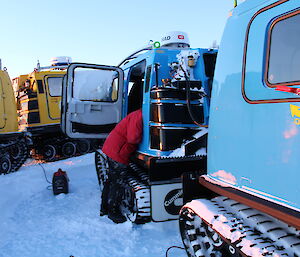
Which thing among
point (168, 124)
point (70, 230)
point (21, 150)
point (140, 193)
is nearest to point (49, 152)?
point (21, 150)

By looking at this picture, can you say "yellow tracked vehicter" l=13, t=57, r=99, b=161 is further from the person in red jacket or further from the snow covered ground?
the person in red jacket

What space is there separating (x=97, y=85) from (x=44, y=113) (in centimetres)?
569

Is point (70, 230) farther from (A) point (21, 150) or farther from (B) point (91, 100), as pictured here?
(A) point (21, 150)

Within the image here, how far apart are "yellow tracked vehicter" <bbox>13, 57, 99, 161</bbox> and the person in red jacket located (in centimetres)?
676

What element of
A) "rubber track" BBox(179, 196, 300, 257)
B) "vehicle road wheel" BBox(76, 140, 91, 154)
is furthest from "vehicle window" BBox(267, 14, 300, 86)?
"vehicle road wheel" BBox(76, 140, 91, 154)

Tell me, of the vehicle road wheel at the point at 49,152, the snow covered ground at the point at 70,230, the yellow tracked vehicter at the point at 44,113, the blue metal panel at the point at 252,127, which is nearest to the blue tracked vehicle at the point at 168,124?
the snow covered ground at the point at 70,230

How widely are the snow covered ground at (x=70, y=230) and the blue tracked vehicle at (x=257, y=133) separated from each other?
58.5 inches

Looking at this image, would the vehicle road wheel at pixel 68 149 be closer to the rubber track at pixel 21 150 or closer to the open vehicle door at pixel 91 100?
the rubber track at pixel 21 150

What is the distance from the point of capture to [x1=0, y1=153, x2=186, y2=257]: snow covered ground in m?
3.58

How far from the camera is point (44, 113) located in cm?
1048

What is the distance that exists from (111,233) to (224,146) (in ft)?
8.25

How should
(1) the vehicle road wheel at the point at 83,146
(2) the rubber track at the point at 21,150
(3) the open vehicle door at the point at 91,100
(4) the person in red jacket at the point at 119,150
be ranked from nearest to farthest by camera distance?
(4) the person in red jacket at the point at 119,150
(3) the open vehicle door at the point at 91,100
(2) the rubber track at the point at 21,150
(1) the vehicle road wheel at the point at 83,146

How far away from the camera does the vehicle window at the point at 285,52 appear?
1.71 meters

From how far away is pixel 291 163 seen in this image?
164 cm
